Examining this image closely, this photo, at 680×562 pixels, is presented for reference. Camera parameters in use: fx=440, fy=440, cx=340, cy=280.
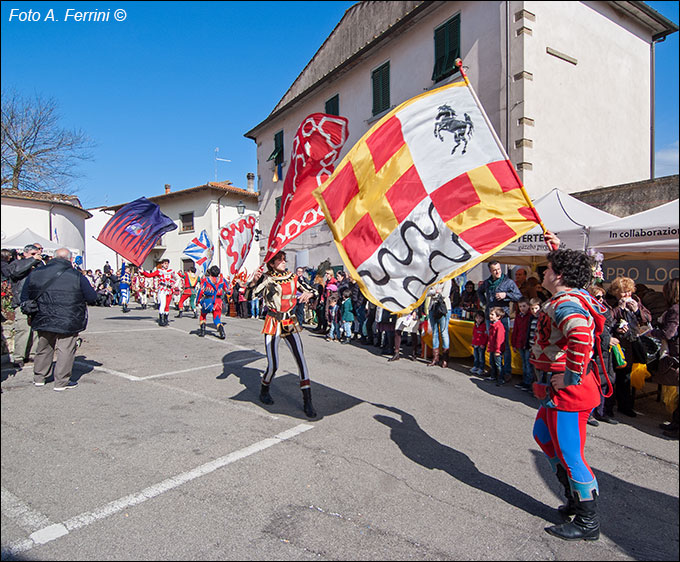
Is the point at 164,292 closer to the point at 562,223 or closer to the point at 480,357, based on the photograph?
the point at 480,357

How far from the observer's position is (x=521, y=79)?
29.8ft

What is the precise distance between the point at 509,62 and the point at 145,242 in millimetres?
8929

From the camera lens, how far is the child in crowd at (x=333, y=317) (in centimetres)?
1148

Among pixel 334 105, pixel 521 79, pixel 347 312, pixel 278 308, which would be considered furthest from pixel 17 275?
pixel 334 105

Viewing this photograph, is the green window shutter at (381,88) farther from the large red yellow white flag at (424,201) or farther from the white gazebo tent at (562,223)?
the large red yellow white flag at (424,201)

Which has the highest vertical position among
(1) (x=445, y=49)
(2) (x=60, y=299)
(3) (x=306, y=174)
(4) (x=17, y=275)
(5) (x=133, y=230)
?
(1) (x=445, y=49)

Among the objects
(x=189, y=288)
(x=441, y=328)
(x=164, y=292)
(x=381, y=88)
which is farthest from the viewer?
(x=189, y=288)

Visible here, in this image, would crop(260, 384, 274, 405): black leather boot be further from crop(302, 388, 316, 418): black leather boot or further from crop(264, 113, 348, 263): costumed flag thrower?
crop(264, 113, 348, 263): costumed flag thrower

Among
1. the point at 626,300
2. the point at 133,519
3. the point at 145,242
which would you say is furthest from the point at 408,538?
the point at 145,242

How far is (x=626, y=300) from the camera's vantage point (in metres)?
5.80

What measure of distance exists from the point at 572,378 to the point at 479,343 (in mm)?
5329

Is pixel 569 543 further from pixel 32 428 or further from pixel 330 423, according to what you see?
pixel 32 428

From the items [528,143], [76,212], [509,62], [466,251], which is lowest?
[466,251]

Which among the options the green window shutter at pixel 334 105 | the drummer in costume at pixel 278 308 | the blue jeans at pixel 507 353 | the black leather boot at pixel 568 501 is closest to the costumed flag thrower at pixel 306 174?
the drummer in costume at pixel 278 308
